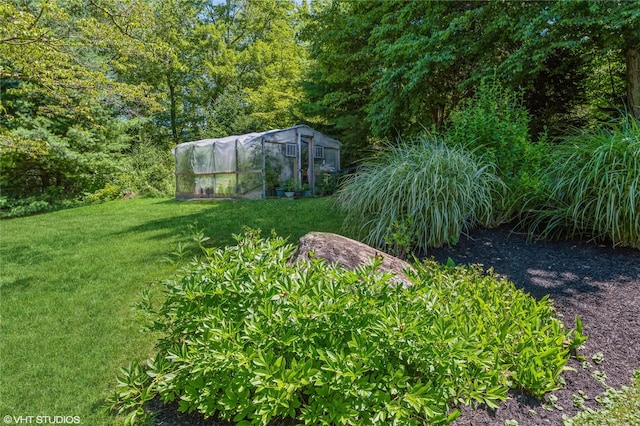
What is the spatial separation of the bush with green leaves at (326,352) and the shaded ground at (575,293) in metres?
0.10

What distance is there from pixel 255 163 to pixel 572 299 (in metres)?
8.65

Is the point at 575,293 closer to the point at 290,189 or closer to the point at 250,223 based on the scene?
the point at 250,223

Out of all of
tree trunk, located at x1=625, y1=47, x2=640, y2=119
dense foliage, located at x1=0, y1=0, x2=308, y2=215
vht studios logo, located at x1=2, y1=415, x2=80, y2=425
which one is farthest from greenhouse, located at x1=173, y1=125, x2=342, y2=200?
vht studios logo, located at x1=2, y1=415, x2=80, y2=425

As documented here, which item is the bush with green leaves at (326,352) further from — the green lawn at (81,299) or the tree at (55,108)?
the tree at (55,108)

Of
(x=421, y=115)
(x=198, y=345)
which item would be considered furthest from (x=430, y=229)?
(x=421, y=115)

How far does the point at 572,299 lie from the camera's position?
2150mm

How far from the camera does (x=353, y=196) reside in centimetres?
345

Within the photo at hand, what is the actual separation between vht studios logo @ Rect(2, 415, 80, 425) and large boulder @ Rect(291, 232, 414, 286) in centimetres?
133

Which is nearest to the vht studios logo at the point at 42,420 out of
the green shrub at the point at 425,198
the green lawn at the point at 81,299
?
the green lawn at the point at 81,299

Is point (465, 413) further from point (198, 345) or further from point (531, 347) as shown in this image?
point (198, 345)

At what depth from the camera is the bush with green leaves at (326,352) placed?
1192 mm

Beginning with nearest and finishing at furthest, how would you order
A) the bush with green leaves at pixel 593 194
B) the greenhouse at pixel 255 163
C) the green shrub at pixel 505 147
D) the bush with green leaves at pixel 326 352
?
the bush with green leaves at pixel 326 352, the bush with green leaves at pixel 593 194, the green shrub at pixel 505 147, the greenhouse at pixel 255 163

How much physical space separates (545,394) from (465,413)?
41 centimetres

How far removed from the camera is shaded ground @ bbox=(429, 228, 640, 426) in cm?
145
